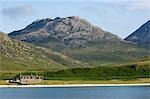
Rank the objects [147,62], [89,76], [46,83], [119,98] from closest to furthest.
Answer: [119,98]
[46,83]
[89,76]
[147,62]

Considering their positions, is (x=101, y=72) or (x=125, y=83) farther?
(x=101, y=72)

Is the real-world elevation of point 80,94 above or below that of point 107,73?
below

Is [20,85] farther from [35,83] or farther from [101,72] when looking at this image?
[101,72]

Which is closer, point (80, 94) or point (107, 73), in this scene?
point (80, 94)

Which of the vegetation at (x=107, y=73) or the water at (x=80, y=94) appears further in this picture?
the vegetation at (x=107, y=73)

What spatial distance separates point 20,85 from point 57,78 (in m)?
18.8

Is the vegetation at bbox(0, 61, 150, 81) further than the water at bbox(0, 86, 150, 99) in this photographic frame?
Yes

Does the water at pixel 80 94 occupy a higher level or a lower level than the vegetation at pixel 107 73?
lower

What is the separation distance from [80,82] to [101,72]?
27596mm

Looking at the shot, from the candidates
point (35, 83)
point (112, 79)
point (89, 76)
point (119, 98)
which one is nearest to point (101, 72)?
point (89, 76)

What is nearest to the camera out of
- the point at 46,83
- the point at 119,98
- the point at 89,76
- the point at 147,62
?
the point at 119,98

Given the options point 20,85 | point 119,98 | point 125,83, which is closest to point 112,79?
point 125,83

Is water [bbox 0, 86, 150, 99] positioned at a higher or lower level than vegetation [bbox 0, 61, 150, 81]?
lower

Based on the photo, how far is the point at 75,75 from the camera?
588 feet
